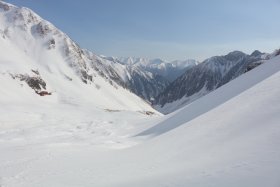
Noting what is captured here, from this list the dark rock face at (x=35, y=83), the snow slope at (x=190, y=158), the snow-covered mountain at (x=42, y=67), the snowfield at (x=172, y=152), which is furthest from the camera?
the dark rock face at (x=35, y=83)

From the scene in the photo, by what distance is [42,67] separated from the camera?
423ft

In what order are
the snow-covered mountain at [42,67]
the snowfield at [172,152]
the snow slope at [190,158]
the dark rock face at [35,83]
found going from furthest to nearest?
the dark rock face at [35,83]
the snow-covered mountain at [42,67]
the snowfield at [172,152]
the snow slope at [190,158]

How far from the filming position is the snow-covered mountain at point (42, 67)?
322 ft

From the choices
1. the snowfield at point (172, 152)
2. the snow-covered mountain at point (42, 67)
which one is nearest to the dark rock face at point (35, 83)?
the snow-covered mountain at point (42, 67)

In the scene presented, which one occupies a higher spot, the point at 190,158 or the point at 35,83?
the point at 35,83

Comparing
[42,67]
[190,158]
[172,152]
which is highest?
[42,67]

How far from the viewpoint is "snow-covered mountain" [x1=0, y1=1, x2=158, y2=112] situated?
9808cm

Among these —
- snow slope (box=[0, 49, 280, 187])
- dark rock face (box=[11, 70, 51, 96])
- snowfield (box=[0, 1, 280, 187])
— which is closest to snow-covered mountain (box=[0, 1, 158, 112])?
dark rock face (box=[11, 70, 51, 96])

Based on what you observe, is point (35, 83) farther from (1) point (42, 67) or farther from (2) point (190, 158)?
(2) point (190, 158)

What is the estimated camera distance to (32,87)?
98.0 metres

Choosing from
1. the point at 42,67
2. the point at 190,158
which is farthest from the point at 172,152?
the point at 42,67

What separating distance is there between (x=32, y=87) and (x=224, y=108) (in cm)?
7832

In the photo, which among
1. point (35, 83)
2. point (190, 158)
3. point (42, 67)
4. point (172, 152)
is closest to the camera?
point (190, 158)

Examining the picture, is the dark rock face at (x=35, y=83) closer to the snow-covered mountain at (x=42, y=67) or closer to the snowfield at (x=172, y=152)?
the snow-covered mountain at (x=42, y=67)
